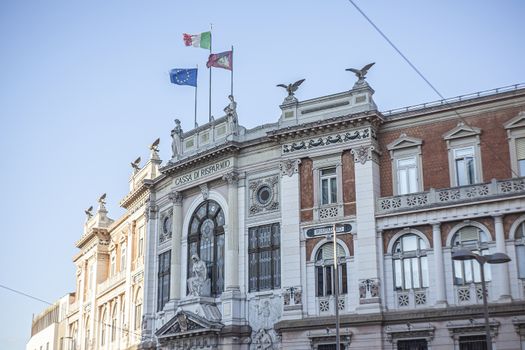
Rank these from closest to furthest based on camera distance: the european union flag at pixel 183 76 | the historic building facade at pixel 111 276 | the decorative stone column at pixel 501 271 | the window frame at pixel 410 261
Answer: the decorative stone column at pixel 501 271 < the window frame at pixel 410 261 < the european union flag at pixel 183 76 < the historic building facade at pixel 111 276

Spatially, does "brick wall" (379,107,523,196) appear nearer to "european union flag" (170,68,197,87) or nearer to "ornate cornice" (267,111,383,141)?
"ornate cornice" (267,111,383,141)

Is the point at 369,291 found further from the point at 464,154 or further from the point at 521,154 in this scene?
the point at 521,154

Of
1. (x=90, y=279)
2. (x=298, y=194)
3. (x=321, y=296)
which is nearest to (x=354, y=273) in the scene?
(x=321, y=296)

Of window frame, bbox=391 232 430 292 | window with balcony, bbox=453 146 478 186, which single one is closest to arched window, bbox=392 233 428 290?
window frame, bbox=391 232 430 292

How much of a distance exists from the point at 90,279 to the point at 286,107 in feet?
99.8

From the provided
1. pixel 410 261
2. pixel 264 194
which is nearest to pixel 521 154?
pixel 410 261

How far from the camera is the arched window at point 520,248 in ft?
112

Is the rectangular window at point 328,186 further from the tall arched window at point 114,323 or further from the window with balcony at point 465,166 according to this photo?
the tall arched window at point 114,323

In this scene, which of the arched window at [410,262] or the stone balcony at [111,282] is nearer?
the arched window at [410,262]

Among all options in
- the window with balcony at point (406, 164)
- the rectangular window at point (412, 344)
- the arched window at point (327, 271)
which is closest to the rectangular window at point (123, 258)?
the arched window at point (327, 271)

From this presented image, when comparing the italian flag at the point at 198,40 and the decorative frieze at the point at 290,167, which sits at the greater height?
the italian flag at the point at 198,40

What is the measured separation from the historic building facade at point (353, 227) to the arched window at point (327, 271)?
2.6 inches

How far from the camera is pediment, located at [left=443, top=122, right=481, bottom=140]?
3672 cm

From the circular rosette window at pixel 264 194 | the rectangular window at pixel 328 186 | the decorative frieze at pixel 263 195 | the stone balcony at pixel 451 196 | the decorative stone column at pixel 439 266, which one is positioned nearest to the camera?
the stone balcony at pixel 451 196
